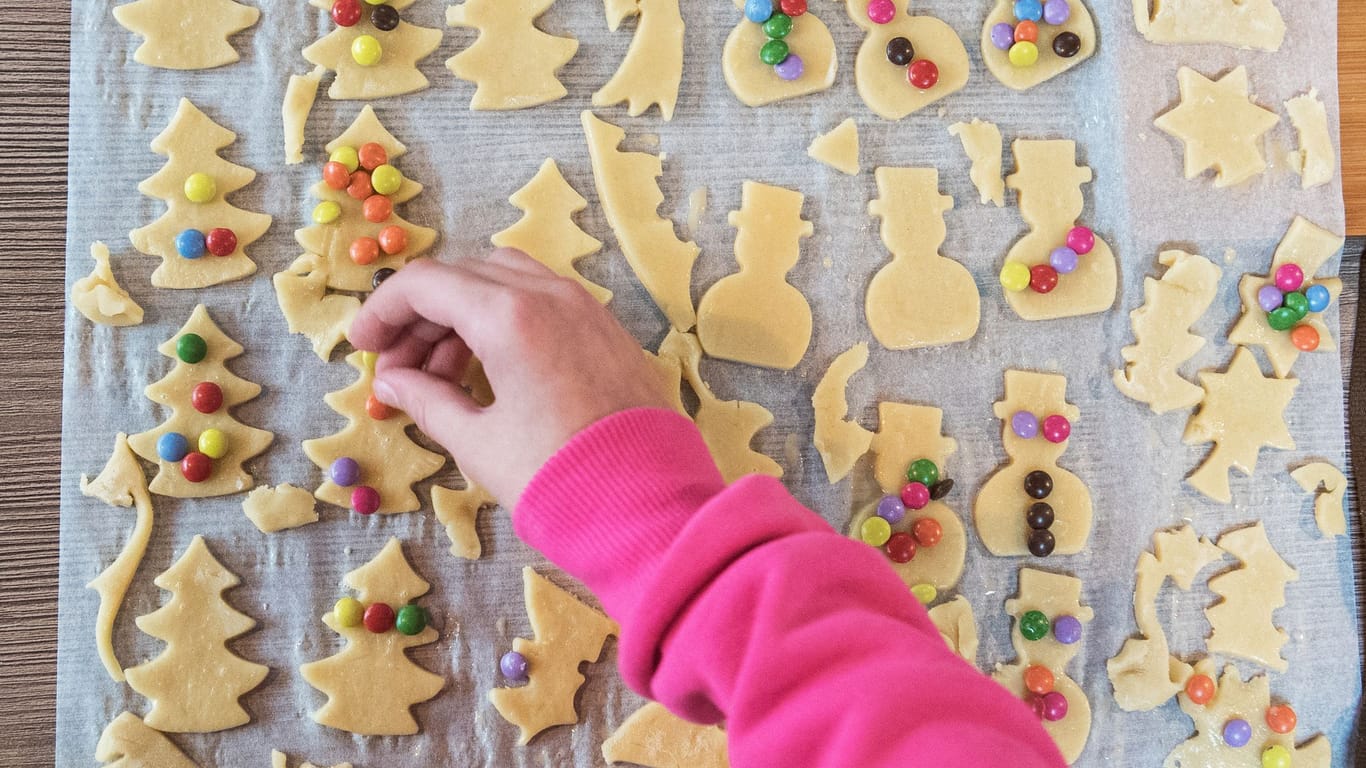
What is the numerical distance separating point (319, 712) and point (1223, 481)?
850 millimetres

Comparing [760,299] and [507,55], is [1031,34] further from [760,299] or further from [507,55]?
[507,55]

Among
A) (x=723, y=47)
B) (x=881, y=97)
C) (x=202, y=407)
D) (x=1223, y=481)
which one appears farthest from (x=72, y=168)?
(x=1223, y=481)

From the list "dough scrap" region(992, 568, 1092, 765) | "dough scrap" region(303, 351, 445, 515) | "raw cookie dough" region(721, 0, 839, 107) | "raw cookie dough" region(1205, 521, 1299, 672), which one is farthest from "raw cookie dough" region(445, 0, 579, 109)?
"raw cookie dough" region(1205, 521, 1299, 672)

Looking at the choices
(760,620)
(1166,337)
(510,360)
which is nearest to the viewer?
(760,620)

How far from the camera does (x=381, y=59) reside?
2.72 feet

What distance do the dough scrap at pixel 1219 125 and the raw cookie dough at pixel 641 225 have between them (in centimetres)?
48

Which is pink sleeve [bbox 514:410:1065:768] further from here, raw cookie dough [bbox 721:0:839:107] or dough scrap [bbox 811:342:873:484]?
raw cookie dough [bbox 721:0:839:107]

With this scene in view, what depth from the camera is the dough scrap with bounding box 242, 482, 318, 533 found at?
80 centimetres

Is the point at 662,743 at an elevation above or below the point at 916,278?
below

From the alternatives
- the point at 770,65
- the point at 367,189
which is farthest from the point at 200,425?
the point at 770,65

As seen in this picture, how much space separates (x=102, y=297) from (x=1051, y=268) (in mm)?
835

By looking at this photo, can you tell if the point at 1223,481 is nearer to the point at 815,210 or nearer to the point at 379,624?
the point at 815,210

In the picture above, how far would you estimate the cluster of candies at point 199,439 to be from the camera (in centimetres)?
78

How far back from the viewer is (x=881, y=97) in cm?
88
